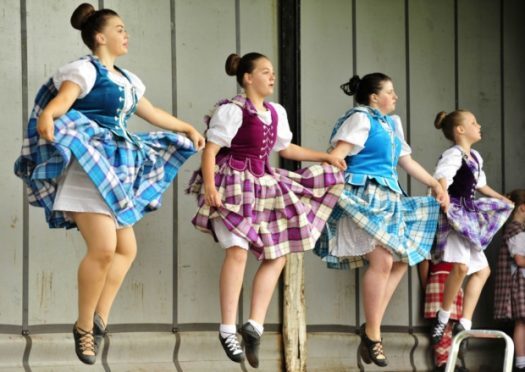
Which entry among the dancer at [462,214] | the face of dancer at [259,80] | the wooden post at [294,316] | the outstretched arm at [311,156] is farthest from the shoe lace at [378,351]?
the face of dancer at [259,80]

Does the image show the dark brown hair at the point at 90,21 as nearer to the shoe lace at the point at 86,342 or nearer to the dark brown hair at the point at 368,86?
the shoe lace at the point at 86,342

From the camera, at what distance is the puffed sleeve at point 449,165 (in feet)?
22.5

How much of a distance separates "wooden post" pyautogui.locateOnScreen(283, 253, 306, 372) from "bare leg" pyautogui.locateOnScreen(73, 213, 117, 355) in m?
1.79

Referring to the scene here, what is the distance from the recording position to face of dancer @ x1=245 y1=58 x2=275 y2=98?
237 inches

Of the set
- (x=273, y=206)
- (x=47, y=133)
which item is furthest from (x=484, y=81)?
(x=47, y=133)

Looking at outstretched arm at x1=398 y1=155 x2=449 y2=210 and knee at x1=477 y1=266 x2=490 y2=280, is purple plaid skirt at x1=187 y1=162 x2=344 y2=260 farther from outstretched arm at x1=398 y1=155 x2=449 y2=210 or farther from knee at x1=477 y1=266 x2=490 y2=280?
knee at x1=477 y1=266 x2=490 y2=280

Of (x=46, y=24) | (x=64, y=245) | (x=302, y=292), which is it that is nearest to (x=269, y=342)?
(x=302, y=292)

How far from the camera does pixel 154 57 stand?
661 centimetres

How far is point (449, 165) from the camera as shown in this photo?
6.91 m

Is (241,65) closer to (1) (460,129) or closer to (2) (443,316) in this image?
(1) (460,129)

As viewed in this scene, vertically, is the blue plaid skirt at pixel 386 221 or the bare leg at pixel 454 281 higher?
the blue plaid skirt at pixel 386 221

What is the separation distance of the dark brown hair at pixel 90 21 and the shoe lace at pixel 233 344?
54.8 inches

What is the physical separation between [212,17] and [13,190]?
1469mm

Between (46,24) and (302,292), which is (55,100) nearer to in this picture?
(46,24)
